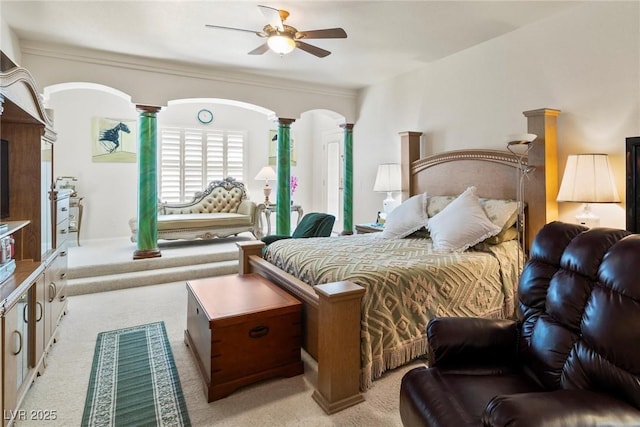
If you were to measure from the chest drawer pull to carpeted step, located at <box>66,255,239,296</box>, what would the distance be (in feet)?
8.88

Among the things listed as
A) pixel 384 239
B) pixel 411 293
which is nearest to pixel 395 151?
pixel 384 239

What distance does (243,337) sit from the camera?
2070mm

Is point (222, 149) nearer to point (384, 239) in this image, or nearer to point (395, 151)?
point (395, 151)

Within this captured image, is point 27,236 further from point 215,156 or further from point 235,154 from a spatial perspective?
point 235,154

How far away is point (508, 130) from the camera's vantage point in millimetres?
3646

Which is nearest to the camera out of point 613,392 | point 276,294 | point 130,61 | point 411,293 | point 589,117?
point 613,392

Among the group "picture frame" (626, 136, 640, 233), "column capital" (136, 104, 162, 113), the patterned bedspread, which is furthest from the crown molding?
"picture frame" (626, 136, 640, 233)

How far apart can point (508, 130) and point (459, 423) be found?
3.28 metres

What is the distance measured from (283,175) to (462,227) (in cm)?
323

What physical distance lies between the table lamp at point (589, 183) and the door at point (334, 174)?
467cm

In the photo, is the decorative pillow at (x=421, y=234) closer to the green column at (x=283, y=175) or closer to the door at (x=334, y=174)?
the green column at (x=283, y=175)

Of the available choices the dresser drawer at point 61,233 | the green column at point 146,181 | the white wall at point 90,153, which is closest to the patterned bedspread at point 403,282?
the dresser drawer at point 61,233

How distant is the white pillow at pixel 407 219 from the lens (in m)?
3.52

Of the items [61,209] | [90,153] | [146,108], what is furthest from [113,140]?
[61,209]
